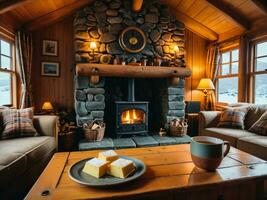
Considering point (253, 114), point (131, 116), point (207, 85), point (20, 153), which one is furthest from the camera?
point (207, 85)

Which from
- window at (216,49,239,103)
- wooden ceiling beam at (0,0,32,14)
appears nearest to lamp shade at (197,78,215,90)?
window at (216,49,239,103)

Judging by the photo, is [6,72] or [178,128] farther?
[178,128]

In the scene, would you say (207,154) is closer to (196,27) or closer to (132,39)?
(132,39)

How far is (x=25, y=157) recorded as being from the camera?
176 cm

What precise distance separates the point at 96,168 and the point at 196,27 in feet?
13.0

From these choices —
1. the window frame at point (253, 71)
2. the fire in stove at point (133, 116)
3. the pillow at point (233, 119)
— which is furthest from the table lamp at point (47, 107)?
the window frame at point (253, 71)

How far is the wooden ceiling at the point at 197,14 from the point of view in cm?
304

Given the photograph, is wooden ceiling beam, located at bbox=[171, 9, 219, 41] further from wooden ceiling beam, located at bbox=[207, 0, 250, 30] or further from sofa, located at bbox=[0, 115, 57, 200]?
sofa, located at bbox=[0, 115, 57, 200]

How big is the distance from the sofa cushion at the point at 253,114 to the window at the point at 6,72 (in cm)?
388

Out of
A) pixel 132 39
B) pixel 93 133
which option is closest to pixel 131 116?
pixel 93 133

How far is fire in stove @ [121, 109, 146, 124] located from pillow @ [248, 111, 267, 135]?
1673mm

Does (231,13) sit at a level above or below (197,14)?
below

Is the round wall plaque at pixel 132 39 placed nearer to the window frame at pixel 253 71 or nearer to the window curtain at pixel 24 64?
the window curtain at pixel 24 64

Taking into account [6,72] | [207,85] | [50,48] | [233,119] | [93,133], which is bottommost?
[93,133]
